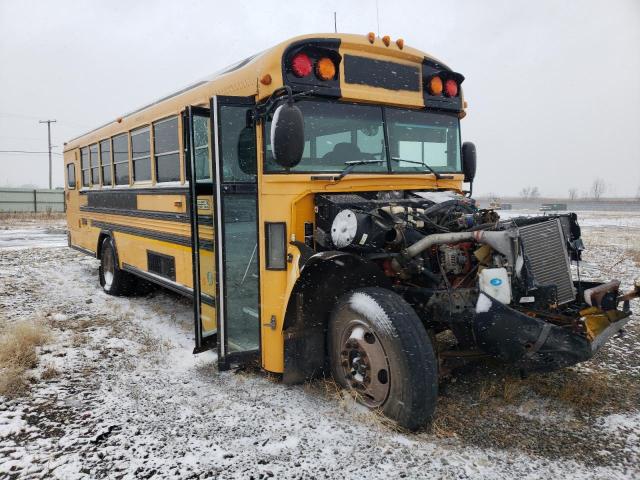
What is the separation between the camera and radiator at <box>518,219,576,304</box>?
9.10 feet

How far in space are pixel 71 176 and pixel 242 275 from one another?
592 centimetres

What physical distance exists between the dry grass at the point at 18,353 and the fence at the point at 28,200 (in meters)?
27.1

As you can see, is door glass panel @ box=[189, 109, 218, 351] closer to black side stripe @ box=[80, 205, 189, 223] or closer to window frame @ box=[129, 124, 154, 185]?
black side stripe @ box=[80, 205, 189, 223]

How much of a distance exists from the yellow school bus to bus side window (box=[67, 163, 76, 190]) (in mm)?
4518

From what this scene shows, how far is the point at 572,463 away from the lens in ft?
8.10

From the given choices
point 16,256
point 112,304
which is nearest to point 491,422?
point 112,304

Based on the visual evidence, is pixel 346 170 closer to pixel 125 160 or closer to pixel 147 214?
pixel 147 214

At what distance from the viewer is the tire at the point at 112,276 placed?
650 centimetres

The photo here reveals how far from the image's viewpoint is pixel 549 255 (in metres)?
2.86

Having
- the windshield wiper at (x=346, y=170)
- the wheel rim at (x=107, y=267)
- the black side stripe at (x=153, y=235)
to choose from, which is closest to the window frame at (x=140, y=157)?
the black side stripe at (x=153, y=235)

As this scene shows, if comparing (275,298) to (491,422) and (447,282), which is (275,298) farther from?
(491,422)

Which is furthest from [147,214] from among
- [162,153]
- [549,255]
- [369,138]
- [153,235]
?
[549,255]

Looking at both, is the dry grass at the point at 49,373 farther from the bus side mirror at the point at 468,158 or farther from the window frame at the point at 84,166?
the window frame at the point at 84,166

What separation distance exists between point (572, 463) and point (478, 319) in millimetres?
856
